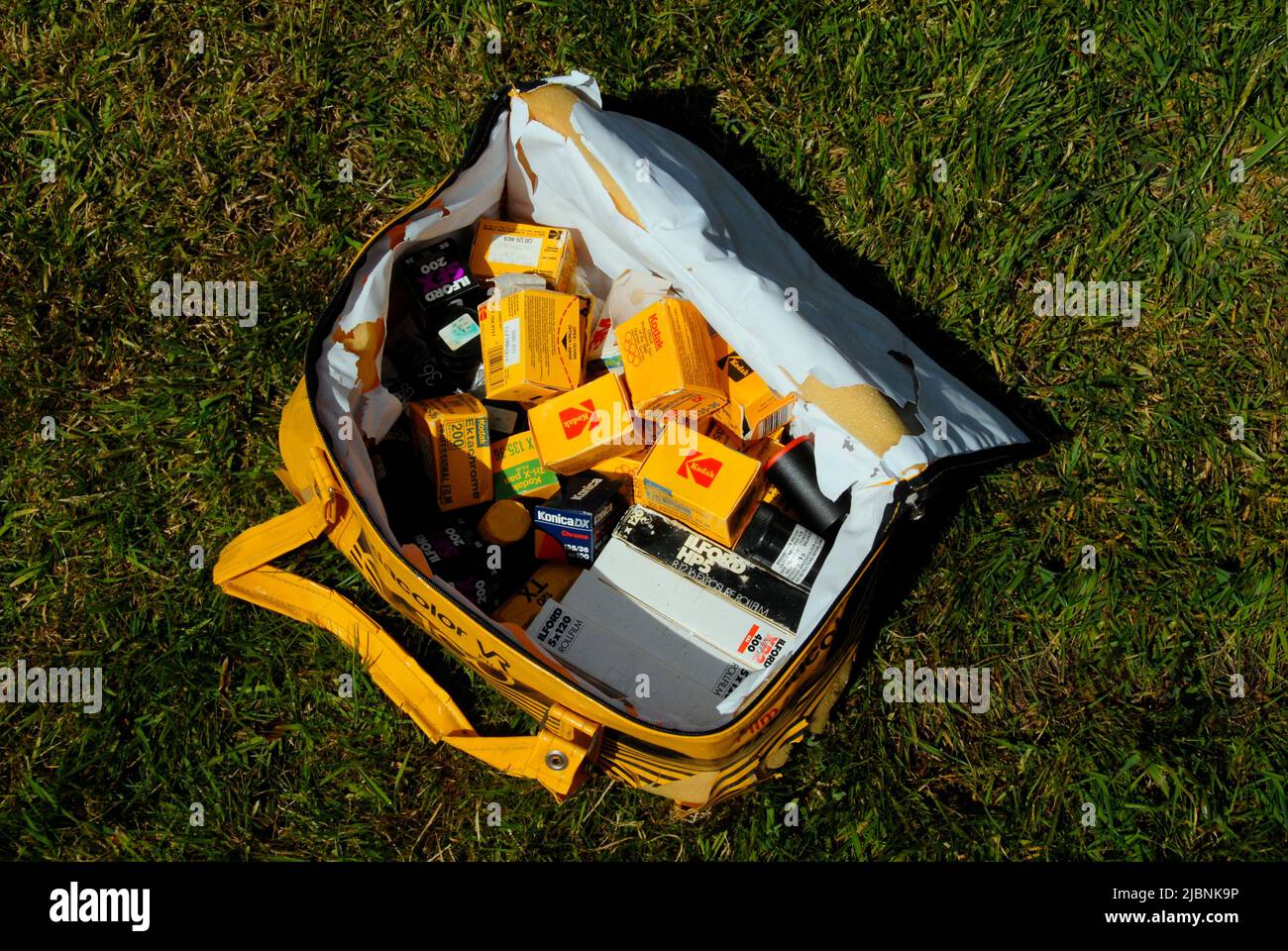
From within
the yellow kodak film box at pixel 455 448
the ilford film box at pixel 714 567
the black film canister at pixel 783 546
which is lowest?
the ilford film box at pixel 714 567

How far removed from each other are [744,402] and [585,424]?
A: 1.56ft

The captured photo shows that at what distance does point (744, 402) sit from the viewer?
290cm

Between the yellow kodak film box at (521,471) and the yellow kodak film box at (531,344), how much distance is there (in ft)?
0.47

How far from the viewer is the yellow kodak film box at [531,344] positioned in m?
2.80

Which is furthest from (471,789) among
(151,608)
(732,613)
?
(151,608)

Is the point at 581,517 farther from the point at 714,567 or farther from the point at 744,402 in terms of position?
the point at 744,402

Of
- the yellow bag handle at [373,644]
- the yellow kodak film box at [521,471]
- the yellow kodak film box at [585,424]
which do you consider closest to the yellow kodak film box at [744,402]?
the yellow kodak film box at [585,424]

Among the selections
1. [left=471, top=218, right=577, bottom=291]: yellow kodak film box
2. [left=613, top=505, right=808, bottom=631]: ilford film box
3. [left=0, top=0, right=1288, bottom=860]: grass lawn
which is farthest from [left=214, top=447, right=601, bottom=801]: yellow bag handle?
[left=471, top=218, right=577, bottom=291]: yellow kodak film box

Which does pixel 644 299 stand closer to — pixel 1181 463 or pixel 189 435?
pixel 189 435

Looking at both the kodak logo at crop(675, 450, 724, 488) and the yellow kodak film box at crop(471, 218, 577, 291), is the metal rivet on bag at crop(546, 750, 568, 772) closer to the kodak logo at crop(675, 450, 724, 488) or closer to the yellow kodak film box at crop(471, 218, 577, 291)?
the kodak logo at crop(675, 450, 724, 488)

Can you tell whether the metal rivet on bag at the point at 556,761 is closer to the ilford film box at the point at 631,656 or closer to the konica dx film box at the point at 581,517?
the ilford film box at the point at 631,656

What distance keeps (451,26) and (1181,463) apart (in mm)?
2784

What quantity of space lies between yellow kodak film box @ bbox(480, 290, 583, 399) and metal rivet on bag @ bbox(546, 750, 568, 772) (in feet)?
3.34

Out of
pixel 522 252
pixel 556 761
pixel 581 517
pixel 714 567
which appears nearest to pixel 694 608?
pixel 714 567
